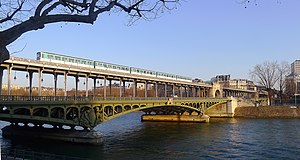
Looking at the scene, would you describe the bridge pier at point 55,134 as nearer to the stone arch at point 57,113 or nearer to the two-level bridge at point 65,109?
the two-level bridge at point 65,109

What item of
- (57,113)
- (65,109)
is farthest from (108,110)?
(65,109)

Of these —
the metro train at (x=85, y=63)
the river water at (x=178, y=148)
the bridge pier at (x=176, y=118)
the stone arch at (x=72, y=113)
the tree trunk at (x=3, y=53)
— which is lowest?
the river water at (x=178, y=148)

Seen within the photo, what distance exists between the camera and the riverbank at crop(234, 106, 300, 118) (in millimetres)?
73062

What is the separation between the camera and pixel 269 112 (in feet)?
249

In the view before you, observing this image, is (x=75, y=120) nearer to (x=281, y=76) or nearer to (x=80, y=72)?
(x=80, y=72)

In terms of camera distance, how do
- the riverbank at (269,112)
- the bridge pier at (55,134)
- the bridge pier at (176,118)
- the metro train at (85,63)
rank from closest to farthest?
the bridge pier at (55,134)
the metro train at (85,63)
the bridge pier at (176,118)
the riverbank at (269,112)

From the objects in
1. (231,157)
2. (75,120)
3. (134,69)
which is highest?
(134,69)

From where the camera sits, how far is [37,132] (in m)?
37.1

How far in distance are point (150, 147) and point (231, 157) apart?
29.9 ft

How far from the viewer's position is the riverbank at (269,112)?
73.1 m

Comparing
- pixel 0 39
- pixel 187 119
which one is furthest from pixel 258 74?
pixel 0 39

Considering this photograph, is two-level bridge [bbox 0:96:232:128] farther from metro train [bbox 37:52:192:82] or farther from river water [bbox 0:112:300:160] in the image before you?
metro train [bbox 37:52:192:82]

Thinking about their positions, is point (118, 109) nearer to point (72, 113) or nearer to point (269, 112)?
point (72, 113)

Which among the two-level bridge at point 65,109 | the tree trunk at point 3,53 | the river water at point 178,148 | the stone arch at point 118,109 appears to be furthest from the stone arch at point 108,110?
the tree trunk at point 3,53
